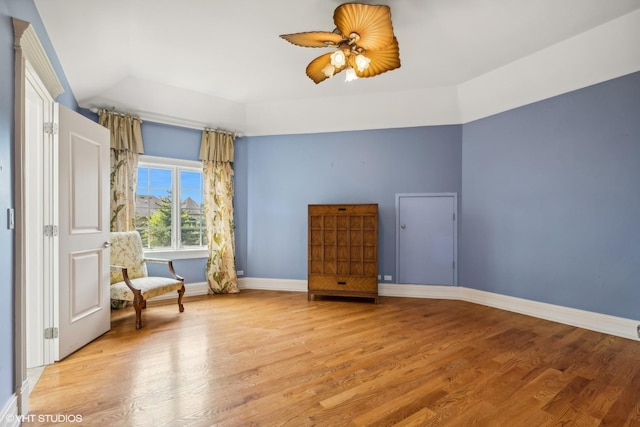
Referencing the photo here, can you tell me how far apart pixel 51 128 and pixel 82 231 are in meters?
0.93

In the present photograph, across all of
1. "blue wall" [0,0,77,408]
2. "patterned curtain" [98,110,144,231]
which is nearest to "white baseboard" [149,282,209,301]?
"patterned curtain" [98,110,144,231]

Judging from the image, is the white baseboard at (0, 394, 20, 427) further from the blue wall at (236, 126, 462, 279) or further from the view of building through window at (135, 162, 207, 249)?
the blue wall at (236, 126, 462, 279)

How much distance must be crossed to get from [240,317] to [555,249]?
3887 millimetres

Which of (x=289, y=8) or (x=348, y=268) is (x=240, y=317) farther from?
(x=289, y=8)

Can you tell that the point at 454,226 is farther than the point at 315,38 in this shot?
Yes

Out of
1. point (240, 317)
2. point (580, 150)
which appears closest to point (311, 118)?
point (240, 317)

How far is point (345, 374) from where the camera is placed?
2203mm

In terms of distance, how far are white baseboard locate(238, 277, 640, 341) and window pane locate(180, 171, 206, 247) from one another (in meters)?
1.06

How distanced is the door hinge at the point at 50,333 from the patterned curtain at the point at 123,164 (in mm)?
1687

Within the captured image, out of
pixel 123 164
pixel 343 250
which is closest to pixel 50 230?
pixel 123 164

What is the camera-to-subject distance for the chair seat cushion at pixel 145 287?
3.22 metres

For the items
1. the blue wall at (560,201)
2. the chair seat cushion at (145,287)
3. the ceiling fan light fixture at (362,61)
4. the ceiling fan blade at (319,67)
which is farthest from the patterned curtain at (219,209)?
the blue wall at (560,201)

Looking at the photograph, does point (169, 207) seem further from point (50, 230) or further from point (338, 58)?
point (338, 58)

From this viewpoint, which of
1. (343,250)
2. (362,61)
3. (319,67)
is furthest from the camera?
(343,250)
